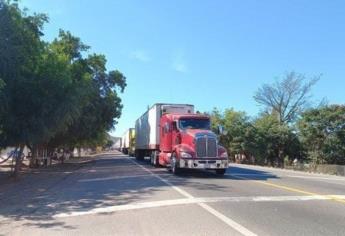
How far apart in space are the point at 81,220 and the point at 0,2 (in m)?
10.3

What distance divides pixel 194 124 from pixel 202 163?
119 inches

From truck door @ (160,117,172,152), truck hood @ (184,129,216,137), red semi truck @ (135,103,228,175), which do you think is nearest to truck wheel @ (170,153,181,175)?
red semi truck @ (135,103,228,175)

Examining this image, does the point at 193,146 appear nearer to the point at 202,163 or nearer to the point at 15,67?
the point at 202,163

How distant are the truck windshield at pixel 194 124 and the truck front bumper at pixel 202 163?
8.60 feet

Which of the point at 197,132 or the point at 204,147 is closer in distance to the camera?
the point at 204,147

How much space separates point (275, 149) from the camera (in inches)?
2384

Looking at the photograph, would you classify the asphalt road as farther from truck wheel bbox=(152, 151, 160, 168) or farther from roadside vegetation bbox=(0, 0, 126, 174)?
truck wheel bbox=(152, 151, 160, 168)

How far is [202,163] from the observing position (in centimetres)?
2428

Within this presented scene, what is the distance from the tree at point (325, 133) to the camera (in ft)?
149

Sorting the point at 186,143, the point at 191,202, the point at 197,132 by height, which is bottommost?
the point at 191,202

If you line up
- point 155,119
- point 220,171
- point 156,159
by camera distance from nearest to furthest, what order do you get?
1. point 220,171
2. point 156,159
3. point 155,119

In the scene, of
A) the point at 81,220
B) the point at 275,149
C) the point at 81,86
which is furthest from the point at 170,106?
the point at 275,149

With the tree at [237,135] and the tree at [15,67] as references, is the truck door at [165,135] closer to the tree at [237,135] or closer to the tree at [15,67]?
the tree at [15,67]

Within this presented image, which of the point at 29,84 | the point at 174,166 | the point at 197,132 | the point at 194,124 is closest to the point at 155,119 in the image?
the point at 194,124
